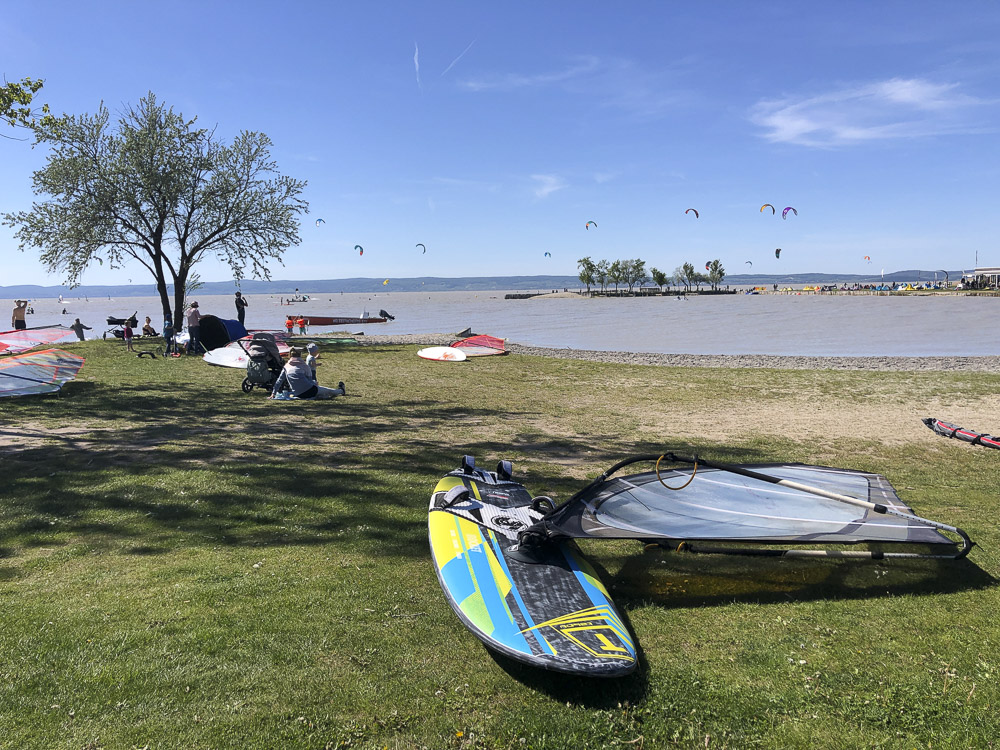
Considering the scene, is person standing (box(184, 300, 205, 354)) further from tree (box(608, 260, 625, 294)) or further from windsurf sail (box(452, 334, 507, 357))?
tree (box(608, 260, 625, 294))

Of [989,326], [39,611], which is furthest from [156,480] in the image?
[989,326]

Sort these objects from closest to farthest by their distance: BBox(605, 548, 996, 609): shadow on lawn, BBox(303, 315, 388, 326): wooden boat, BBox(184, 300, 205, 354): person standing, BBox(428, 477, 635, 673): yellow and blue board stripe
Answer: BBox(428, 477, 635, 673): yellow and blue board stripe, BBox(605, 548, 996, 609): shadow on lawn, BBox(184, 300, 205, 354): person standing, BBox(303, 315, 388, 326): wooden boat

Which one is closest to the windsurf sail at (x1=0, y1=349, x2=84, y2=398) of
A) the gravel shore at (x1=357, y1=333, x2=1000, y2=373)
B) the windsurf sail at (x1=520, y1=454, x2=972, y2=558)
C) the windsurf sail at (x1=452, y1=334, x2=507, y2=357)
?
the windsurf sail at (x1=452, y1=334, x2=507, y2=357)

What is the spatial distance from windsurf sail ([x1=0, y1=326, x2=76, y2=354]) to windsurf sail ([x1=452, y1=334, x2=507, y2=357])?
1364 centimetres

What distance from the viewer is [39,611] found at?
4852 millimetres

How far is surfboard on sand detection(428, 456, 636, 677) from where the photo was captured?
412cm

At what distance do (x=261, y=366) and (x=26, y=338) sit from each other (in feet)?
32.9

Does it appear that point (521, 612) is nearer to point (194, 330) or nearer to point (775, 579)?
point (775, 579)

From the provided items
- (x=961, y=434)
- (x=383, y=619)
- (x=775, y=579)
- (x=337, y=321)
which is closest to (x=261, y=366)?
(x=383, y=619)

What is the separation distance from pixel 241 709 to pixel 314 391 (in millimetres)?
11355

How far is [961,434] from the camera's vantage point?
1127 centimetres

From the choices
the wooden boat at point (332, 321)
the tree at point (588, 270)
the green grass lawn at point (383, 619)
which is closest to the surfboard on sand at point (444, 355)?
the green grass lawn at point (383, 619)

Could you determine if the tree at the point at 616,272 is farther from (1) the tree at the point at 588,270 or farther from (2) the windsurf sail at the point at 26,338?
(2) the windsurf sail at the point at 26,338

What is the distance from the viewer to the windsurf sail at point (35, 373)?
14070mm
